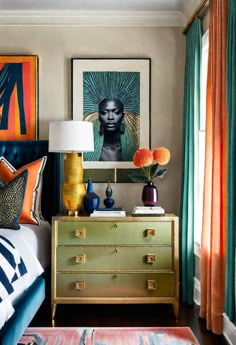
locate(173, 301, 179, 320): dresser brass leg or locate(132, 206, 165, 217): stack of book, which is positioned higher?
locate(132, 206, 165, 217): stack of book

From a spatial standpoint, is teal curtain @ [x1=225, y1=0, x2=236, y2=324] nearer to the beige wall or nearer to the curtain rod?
the curtain rod

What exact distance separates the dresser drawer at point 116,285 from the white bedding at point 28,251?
258 mm

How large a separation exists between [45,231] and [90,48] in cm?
185

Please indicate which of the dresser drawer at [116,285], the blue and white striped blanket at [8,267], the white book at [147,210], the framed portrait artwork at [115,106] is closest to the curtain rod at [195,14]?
the framed portrait artwork at [115,106]

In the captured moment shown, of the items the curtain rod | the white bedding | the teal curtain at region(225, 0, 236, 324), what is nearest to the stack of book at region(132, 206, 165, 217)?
the white bedding

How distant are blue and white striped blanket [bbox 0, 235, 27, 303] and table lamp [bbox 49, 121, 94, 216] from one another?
3.15 feet

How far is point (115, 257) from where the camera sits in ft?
11.1

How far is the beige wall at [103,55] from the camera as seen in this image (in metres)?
4.09

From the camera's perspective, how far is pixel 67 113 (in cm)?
411

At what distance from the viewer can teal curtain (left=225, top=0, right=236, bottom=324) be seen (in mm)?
2523

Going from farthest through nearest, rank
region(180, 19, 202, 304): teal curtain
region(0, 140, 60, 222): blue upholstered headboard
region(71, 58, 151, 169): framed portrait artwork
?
region(71, 58, 151, 169): framed portrait artwork → region(0, 140, 60, 222): blue upholstered headboard → region(180, 19, 202, 304): teal curtain

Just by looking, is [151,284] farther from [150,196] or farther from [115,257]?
[150,196]

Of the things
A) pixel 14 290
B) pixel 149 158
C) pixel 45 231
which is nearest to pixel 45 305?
pixel 45 231

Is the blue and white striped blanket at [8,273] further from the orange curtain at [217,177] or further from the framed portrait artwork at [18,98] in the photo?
the framed portrait artwork at [18,98]
